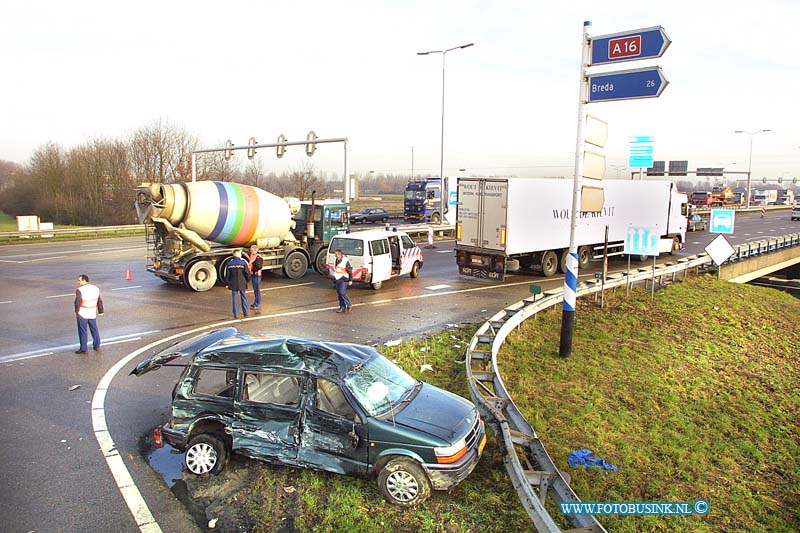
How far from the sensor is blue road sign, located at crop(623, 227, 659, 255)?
52.0 ft

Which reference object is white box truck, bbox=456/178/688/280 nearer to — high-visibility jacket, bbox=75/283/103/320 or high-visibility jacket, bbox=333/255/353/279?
high-visibility jacket, bbox=333/255/353/279

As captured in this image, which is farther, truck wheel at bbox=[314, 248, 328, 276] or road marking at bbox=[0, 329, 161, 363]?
truck wheel at bbox=[314, 248, 328, 276]

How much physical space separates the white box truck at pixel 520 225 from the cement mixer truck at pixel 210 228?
586 cm

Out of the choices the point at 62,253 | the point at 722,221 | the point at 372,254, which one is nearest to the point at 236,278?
the point at 372,254

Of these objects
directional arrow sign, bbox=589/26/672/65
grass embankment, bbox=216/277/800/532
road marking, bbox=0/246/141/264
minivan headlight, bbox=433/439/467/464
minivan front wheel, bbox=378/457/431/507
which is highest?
directional arrow sign, bbox=589/26/672/65

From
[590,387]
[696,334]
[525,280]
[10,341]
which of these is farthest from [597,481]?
[525,280]

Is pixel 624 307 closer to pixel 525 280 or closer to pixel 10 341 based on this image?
pixel 525 280

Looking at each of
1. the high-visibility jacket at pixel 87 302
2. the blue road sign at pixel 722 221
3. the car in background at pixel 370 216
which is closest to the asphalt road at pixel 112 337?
the high-visibility jacket at pixel 87 302

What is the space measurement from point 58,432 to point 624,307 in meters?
13.6

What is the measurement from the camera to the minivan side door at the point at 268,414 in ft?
21.1

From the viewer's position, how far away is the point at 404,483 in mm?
5922

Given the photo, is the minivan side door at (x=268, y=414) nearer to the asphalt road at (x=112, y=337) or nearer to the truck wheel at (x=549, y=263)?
the asphalt road at (x=112, y=337)

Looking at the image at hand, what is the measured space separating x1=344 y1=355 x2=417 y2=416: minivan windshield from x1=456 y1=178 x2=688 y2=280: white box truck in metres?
12.0

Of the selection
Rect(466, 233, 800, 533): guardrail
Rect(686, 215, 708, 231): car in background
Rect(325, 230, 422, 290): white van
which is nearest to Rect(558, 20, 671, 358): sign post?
Rect(466, 233, 800, 533): guardrail
